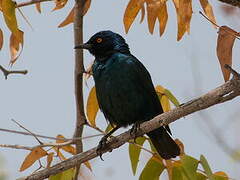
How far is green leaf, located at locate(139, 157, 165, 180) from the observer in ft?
11.8

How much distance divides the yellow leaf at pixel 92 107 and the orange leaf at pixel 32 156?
0.47 m

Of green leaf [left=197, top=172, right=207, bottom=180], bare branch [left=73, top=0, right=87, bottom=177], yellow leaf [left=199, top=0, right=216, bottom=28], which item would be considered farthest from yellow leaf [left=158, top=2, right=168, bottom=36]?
green leaf [left=197, top=172, right=207, bottom=180]

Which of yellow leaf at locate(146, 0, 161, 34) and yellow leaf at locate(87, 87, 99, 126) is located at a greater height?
yellow leaf at locate(146, 0, 161, 34)

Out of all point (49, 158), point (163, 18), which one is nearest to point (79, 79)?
point (49, 158)

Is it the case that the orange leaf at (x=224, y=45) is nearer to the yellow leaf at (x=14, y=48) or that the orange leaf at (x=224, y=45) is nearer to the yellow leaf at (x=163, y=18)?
the yellow leaf at (x=163, y=18)

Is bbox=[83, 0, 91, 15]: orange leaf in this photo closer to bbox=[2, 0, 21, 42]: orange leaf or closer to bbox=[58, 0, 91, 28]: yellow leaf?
bbox=[58, 0, 91, 28]: yellow leaf

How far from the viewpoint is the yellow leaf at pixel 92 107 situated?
4.07m

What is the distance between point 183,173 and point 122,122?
147 centimetres

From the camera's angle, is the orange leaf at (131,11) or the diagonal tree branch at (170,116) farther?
the orange leaf at (131,11)

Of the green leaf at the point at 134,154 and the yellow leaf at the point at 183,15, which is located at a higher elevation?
the yellow leaf at the point at 183,15

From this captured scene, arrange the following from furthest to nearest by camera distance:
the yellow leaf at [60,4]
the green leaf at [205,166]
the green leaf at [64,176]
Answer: the yellow leaf at [60,4], the green leaf at [64,176], the green leaf at [205,166]

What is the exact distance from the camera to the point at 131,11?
3449 mm

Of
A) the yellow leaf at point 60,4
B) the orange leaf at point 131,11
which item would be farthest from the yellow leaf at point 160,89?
the yellow leaf at point 60,4

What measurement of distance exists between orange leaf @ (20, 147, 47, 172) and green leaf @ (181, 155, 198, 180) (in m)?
1.00
